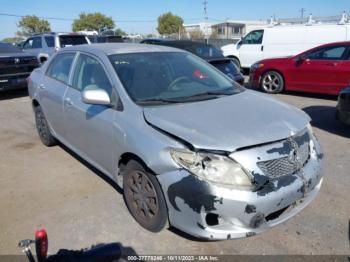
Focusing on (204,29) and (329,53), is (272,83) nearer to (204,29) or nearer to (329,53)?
(329,53)

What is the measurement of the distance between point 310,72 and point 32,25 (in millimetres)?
62165

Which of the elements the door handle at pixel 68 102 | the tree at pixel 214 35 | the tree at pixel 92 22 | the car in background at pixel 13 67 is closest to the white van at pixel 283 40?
the car in background at pixel 13 67

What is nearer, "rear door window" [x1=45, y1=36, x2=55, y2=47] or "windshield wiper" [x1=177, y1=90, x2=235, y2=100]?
"windshield wiper" [x1=177, y1=90, x2=235, y2=100]

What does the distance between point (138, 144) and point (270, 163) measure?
3.61 ft

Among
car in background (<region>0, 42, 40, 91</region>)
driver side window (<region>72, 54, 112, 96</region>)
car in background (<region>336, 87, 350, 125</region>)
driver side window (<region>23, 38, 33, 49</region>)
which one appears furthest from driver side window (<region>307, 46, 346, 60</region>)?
driver side window (<region>23, 38, 33, 49</region>)

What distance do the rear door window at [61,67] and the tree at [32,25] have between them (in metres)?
61.0

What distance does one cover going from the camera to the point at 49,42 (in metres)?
14.3

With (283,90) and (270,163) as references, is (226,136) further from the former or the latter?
(283,90)

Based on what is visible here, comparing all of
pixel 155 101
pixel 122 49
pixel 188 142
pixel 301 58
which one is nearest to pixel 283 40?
pixel 301 58

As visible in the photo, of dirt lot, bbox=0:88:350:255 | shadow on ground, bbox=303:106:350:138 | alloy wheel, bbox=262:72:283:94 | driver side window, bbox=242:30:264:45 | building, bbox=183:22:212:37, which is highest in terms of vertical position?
building, bbox=183:22:212:37

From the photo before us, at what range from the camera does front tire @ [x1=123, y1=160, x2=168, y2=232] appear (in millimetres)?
2852

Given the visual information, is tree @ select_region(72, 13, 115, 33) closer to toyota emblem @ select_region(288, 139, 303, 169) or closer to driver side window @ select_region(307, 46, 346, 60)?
driver side window @ select_region(307, 46, 346, 60)

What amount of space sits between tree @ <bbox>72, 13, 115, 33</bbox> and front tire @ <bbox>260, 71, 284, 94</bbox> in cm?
5766

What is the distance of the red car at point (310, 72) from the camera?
845 centimetres
